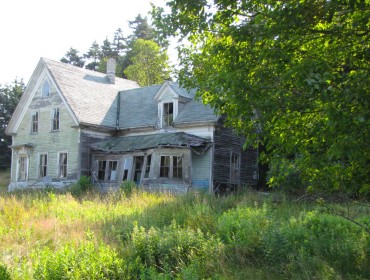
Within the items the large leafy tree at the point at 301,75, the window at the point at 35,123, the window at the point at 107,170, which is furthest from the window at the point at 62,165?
the large leafy tree at the point at 301,75

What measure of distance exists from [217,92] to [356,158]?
2.37 m

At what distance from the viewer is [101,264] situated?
7102 millimetres

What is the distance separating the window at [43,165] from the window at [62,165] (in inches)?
56.0

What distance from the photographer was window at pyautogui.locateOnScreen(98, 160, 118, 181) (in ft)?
79.2

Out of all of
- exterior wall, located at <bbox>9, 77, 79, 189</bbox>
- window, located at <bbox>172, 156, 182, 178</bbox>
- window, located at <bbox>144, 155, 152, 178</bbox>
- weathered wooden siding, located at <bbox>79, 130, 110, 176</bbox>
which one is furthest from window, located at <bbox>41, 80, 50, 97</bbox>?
window, located at <bbox>172, 156, 182, 178</bbox>

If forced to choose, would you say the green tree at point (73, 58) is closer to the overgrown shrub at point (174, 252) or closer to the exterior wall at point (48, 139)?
the exterior wall at point (48, 139)

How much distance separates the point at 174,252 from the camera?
775 cm

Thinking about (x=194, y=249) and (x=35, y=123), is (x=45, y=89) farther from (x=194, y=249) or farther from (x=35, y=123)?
(x=194, y=249)

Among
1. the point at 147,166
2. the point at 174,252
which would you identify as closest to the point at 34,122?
the point at 147,166

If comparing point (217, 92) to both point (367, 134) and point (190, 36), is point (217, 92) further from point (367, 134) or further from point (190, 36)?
point (367, 134)

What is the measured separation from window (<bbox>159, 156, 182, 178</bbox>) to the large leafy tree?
1446cm

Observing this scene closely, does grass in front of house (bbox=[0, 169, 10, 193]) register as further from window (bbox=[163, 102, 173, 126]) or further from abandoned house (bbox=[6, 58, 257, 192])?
window (bbox=[163, 102, 173, 126])

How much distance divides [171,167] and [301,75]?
1653 centimetres

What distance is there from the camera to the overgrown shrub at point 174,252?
729 cm
